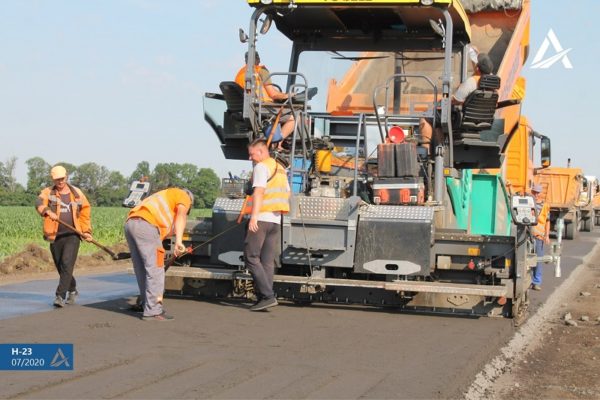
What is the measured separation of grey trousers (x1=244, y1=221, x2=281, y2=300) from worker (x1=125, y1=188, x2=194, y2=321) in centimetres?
72

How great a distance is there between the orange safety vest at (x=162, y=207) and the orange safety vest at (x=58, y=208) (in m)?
1.34

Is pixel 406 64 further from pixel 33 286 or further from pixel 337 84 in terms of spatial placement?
pixel 33 286

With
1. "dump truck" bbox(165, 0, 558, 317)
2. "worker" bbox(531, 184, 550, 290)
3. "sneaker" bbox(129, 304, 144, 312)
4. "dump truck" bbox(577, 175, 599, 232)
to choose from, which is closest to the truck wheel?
"dump truck" bbox(577, 175, 599, 232)

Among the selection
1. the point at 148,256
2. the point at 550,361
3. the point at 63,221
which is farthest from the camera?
the point at 63,221

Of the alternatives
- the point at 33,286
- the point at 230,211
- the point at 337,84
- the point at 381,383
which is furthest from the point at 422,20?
the point at 33,286

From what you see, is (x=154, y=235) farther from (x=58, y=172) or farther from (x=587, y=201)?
(x=587, y=201)

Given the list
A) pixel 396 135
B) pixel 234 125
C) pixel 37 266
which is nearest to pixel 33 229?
pixel 37 266

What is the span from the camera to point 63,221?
969cm

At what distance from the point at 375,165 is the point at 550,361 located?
3275 mm

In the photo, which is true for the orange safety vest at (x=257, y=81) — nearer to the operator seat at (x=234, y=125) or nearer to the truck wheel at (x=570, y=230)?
the operator seat at (x=234, y=125)

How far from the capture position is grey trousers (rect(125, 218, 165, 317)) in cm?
847

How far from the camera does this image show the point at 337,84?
36.4 ft

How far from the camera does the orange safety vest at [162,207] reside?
28.4 ft

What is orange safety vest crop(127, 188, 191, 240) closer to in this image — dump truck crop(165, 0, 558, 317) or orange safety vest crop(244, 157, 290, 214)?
orange safety vest crop(244, 157, 290, 214)
